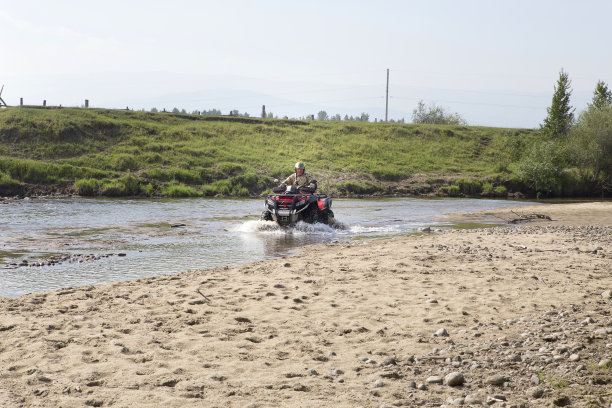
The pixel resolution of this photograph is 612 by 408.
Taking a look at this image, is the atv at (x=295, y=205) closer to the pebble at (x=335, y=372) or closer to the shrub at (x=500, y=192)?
the pebble at (x=335, y=372)

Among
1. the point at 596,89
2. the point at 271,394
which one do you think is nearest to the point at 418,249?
the point at 271,394

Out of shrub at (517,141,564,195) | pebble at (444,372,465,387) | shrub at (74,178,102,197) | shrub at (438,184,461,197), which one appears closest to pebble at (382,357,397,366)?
pebble at (444,372,465,387)

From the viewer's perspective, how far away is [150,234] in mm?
19453

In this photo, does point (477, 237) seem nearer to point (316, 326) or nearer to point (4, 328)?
point (316, 326)

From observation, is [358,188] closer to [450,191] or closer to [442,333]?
[450,191]

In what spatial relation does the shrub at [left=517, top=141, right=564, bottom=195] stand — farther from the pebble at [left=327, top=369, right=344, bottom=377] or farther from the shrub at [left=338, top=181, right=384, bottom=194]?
the pebble at [left=327, top=369, right=344, bottom=377]

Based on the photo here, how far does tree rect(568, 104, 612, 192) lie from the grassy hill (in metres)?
5.57

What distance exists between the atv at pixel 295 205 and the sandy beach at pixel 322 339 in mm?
8021

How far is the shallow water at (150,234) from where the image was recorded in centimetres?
1266

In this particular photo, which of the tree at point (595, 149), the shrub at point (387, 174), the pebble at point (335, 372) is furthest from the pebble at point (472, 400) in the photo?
the tree at point (595, 149)

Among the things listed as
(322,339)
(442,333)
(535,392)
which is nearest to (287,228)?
(322,339)

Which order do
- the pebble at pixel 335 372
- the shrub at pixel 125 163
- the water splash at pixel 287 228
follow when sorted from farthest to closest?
the shrub at pixel 125 163
the water splash at pixel 287 228
the pebble at pixel 335 372

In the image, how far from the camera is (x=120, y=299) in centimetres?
925

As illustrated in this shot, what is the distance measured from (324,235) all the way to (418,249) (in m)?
5.78
